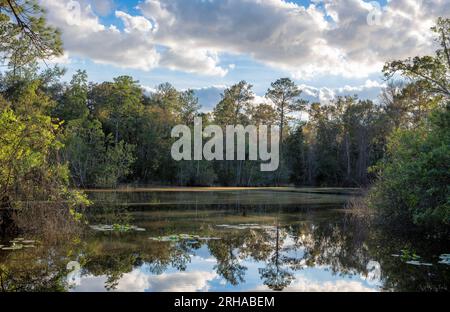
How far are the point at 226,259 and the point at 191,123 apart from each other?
54461 mm

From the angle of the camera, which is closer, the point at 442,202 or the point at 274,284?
the point at 274,284

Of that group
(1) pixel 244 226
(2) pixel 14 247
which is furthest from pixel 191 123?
(2) pixel 14 247

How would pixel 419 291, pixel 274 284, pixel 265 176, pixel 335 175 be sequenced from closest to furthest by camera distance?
pixel 419 291 → pixel 274 284 → pixel 265 176 → pixel 335 175

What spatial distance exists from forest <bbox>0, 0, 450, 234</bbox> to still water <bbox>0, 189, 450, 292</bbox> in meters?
1.70

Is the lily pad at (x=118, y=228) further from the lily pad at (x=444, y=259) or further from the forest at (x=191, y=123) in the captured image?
the lily pad at (x=444, y=259)

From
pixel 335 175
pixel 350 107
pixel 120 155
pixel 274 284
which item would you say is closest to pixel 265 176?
pixel 335 175

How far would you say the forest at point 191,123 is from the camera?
14.5m

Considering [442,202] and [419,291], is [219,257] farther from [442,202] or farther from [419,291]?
[442,202]

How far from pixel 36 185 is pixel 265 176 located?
166 ft

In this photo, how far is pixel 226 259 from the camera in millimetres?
12797

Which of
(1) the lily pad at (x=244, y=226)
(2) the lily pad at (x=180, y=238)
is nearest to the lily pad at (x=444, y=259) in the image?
(2) the lily pad at (x=180, y=238)

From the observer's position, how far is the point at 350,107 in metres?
70.2

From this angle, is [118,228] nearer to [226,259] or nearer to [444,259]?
[226,259]

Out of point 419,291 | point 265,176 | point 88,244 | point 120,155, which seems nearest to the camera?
point 419,291
